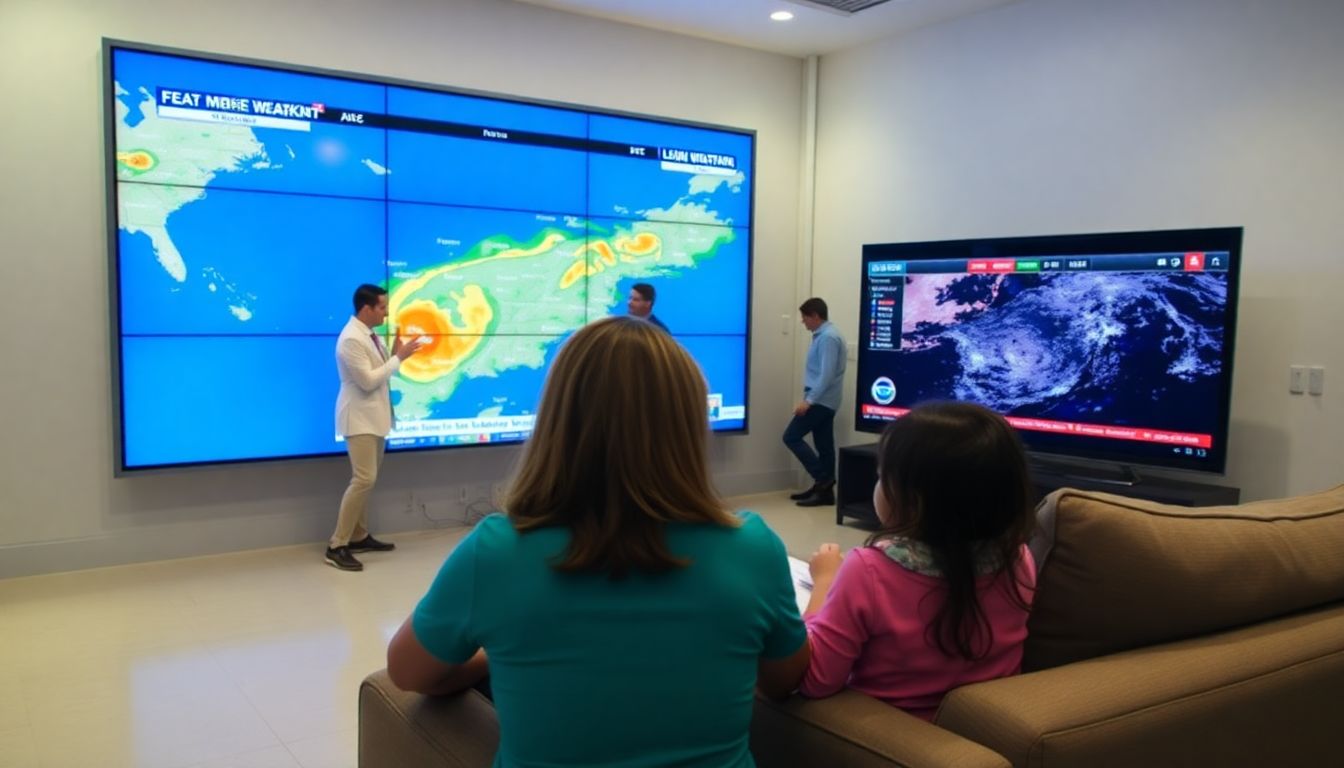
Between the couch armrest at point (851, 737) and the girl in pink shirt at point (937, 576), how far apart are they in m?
0.05

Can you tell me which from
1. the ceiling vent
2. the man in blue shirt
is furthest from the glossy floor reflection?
the ceiling vent

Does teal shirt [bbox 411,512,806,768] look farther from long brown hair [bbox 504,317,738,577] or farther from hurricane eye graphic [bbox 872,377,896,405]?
hurricane eye graphic [bbox 872,377,896,405]

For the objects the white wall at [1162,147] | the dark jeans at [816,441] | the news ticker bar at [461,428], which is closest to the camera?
the white wall at [1162,147]

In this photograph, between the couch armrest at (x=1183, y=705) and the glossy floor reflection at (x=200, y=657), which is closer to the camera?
the couch armrest at (x=1183, y=705)

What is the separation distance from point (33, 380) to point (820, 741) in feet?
14.5

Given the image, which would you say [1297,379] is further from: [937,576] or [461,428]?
[461,428]

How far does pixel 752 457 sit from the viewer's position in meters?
6.76

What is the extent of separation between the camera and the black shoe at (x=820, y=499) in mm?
6461

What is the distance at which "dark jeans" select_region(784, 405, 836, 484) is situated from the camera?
6.39 metres

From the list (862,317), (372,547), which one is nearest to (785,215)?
(862,317)

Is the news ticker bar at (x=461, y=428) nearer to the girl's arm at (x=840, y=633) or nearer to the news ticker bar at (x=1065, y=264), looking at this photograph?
the news ticker bar at (x=1065, y=264)

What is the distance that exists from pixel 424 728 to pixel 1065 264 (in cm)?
432

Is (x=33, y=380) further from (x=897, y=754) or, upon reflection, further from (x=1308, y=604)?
(x=1308, y=604)

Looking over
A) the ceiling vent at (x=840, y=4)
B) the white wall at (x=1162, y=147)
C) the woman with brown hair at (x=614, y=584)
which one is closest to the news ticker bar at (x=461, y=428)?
the white wall at (x=1162, y=147)
